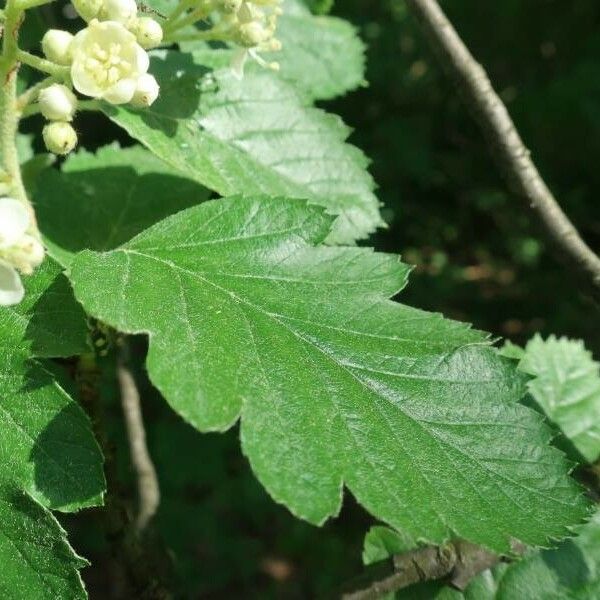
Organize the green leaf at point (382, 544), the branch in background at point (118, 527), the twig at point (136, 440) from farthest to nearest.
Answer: the twig at point (136, 440), the green leaf at point (382, 544), the branch in background at point (118, 527)

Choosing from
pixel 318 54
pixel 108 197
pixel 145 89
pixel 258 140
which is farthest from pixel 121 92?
pixel 318 54

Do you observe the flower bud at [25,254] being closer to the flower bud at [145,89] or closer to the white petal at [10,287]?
the white petal at [10,287]

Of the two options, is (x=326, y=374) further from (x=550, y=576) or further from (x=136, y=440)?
(x=136, y=440)

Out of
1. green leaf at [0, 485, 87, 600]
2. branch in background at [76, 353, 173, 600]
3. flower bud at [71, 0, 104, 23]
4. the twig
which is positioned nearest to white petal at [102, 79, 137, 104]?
flower bud at [71, 0, 104, 23]

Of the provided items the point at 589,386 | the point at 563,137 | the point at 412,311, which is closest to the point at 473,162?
the point at 563,137

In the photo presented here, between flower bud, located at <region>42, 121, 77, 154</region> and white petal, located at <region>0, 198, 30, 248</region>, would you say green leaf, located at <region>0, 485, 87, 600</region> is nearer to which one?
white petal, located at <region>0, 198, 30, 248</region>

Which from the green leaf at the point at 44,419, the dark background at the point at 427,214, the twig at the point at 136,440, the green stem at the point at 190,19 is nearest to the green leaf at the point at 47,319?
the green leaf at the point at 44,419
